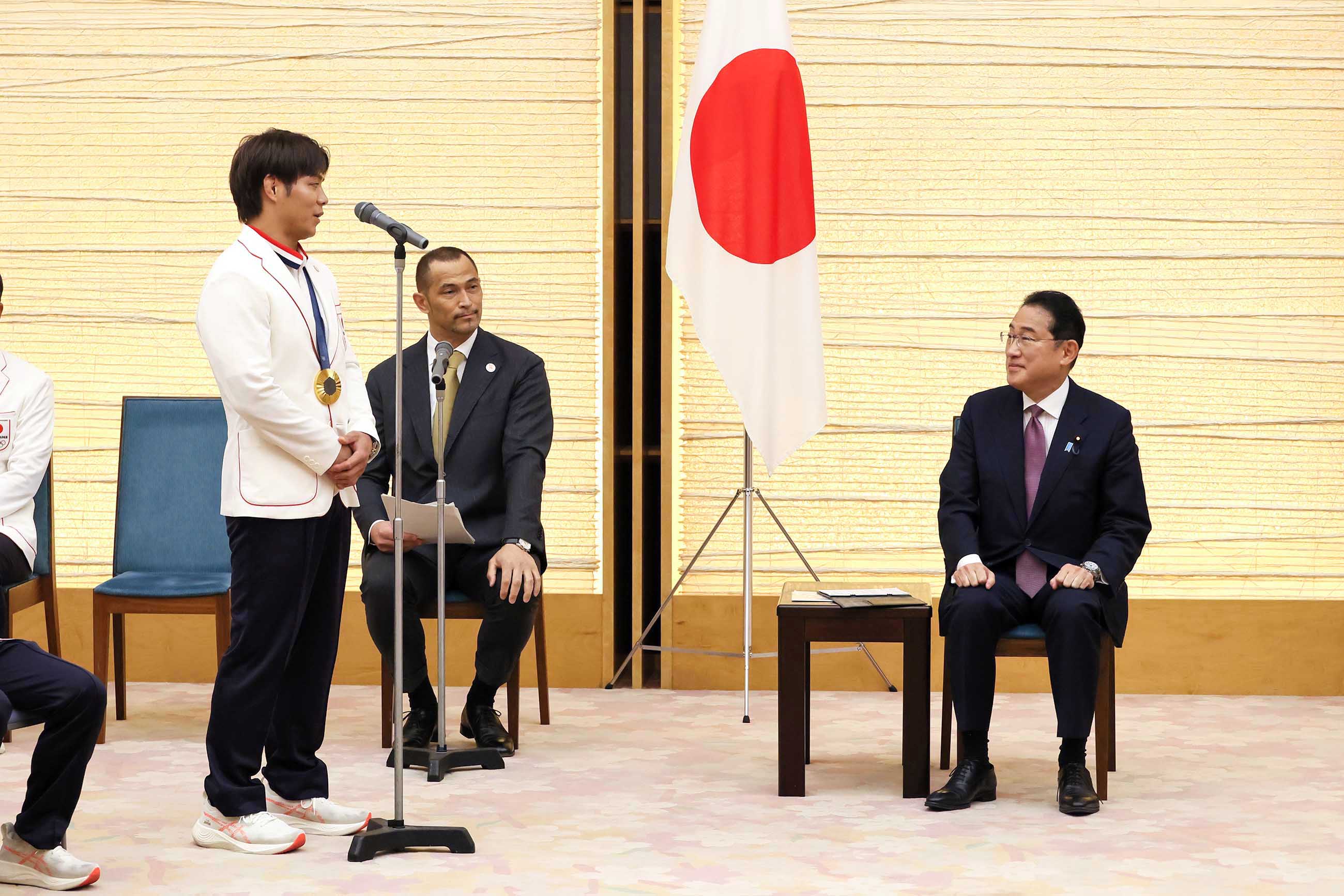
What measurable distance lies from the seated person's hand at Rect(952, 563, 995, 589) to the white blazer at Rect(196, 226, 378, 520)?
140cm

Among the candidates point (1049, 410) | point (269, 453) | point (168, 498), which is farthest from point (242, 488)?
point (1049, 410)

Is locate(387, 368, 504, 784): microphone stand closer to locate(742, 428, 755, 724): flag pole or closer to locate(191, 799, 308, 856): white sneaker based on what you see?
locate(191, 799, 308, 856): white sneaker

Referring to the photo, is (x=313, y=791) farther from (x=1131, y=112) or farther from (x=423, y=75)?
(x=1131, y=112)

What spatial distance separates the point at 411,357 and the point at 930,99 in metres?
1.84

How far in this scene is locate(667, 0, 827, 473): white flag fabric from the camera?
405 centimetres

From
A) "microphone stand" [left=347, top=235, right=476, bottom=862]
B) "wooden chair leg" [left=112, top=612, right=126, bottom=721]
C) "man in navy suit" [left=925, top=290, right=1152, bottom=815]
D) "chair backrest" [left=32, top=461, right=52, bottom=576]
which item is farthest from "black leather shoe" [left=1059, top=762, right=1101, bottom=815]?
"chair backrest" [left=32, top=461, right=52, bottom=576]

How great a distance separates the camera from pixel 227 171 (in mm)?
4664

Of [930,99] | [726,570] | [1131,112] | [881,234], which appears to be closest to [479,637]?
[726,570]

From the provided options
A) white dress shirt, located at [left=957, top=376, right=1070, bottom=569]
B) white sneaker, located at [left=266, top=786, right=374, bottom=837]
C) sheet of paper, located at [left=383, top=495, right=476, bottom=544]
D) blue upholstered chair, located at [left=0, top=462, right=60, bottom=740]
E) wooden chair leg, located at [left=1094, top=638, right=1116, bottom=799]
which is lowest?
white sneaker, located at [left=266, top=786, right=374, bottom=837]

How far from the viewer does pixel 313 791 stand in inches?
116

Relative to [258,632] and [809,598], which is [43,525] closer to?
[258,632]

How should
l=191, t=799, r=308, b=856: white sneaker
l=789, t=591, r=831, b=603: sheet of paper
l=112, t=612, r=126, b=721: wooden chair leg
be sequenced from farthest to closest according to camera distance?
l=112, t=612, r=126, b=721: wooden chair leg, l=789, t=591, r=831, b=603: sheet of paper, l=191, t=799, r=308, b=856: white sneaker

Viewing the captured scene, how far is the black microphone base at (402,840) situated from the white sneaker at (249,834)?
0.13m

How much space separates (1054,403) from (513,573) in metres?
1.37
